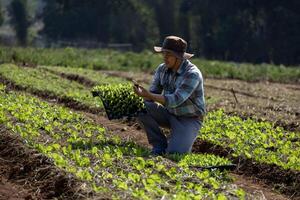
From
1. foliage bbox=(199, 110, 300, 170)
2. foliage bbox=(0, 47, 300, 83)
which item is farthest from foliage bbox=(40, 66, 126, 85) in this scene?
foliage bbox=(199, 110, 300, 170)

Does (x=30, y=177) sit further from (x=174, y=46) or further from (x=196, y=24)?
(x=196, y=24)

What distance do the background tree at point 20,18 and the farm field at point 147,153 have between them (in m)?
43.0

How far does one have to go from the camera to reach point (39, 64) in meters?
23.1

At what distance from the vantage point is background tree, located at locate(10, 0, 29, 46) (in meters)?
55.8

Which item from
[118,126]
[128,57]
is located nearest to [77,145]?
[118,126]

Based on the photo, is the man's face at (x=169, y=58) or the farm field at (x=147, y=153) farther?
the man's face at (x=169, y=58)

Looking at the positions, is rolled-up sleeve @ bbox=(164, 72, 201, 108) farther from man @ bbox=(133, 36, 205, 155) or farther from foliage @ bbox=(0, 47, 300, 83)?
foliage @ bbox=(0, 47, 300, 83)

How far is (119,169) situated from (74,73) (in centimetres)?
1287

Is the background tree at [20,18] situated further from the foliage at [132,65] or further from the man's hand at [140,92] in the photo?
the man's hand at [140,92]

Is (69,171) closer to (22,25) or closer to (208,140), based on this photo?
(208,140)

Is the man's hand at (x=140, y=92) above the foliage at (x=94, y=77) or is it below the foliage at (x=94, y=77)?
above

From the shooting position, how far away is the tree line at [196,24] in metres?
42.8

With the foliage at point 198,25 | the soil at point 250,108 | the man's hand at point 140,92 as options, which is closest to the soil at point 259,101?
the soil at point 250,108

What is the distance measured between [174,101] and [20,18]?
1974 inches
